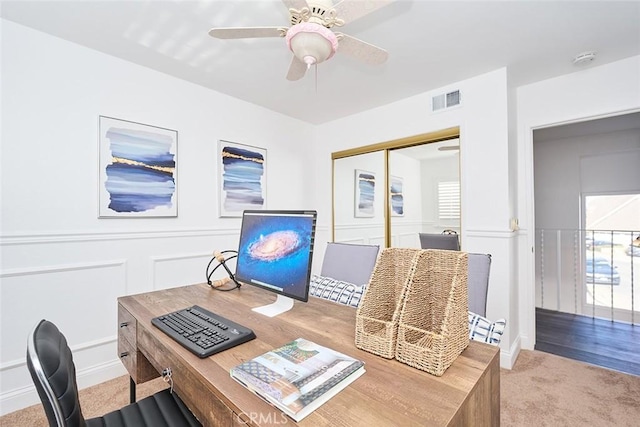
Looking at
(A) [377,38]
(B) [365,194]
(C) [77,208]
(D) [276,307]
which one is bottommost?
(D) [276,307]

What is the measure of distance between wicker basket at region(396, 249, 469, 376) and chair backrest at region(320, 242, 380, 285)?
0.93 m

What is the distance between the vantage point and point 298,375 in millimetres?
768

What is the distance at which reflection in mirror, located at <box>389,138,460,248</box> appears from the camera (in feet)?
9.76

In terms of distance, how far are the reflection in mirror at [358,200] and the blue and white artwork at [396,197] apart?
133 mm

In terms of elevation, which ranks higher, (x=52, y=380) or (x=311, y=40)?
(x=311, y=40)

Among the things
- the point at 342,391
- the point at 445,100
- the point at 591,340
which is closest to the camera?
the point at 342,391

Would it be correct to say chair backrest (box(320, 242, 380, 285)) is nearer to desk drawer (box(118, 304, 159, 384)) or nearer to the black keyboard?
the black keyboard

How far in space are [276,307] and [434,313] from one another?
73 centimetres

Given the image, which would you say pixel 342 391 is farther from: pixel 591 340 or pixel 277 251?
pixel 591 340

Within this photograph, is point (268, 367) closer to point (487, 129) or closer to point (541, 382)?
point (541, 382)

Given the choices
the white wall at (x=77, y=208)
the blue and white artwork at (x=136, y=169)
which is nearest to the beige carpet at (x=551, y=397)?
the white wall at (x=77, y=208)

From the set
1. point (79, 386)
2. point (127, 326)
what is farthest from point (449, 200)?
point (79, 386)

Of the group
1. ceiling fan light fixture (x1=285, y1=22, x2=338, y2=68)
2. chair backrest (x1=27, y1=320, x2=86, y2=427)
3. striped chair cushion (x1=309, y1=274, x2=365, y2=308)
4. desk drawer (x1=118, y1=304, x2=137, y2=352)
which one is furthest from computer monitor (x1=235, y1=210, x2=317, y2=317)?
ceiling fan light fixture (x1=285, y1=22, x2=338, y2=68)

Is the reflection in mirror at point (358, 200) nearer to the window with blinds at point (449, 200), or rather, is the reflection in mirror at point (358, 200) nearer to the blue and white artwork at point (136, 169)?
the window with blinds at point (449, 200)
